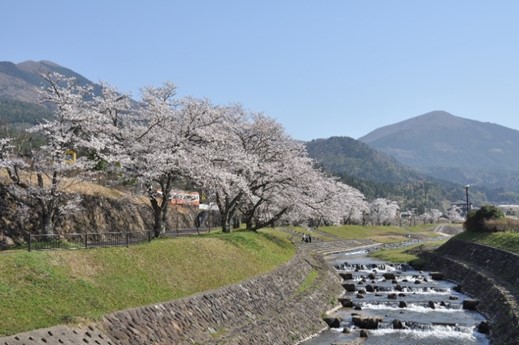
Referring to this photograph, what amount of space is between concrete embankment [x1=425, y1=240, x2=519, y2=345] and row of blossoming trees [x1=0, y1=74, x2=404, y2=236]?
48.2 ft

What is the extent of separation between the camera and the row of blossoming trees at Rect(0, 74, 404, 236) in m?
33.5

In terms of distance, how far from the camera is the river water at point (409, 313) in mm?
30125

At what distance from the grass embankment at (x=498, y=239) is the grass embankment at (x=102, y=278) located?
25.2 metres

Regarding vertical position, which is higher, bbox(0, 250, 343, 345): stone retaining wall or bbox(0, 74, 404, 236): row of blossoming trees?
bbox(0, 74, 404, 236): row of blossoming trees

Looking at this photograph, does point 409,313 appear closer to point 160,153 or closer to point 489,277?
point 489,277

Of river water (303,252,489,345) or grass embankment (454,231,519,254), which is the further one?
grass embankment (454,231,519,254)

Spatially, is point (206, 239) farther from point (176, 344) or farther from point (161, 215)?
point (176, 344)

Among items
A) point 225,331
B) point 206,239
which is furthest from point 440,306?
point 225,331

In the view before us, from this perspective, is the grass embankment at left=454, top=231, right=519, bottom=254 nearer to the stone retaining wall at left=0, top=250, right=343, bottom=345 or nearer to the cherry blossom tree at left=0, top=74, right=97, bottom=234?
the stone retaining wall at left=0, top=250, right=343, bottom=345

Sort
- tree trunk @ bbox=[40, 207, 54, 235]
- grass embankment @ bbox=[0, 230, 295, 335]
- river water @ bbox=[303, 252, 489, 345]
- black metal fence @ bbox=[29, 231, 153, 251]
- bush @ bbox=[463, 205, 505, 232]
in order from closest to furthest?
grass embankment @ bbox=[0, 230, 295, 335]
black metal fence @ bbox=[29, 231, 153, 251]
river water @ bbox=[303, 252, 489, 345]
tree trunk @ bbox=[40, 207, 54, 235]
bush @ bbox=[463, 205, 505, 232]

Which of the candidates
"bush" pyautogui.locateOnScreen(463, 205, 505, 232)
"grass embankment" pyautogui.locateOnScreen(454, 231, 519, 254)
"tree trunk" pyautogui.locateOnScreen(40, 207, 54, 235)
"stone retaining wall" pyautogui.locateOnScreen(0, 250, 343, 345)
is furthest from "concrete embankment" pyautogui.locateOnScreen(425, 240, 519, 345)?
"tree trunk" pyautogui.locateOnScreen(40, 207, 54, 235)

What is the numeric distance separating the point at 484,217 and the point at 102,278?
50.5 metres

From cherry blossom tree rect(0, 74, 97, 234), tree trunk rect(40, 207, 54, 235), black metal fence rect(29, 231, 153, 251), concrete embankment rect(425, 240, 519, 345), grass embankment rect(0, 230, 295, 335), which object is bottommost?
concrete embankment rect(425, 240, 519, 345)

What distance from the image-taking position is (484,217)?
59.6m
